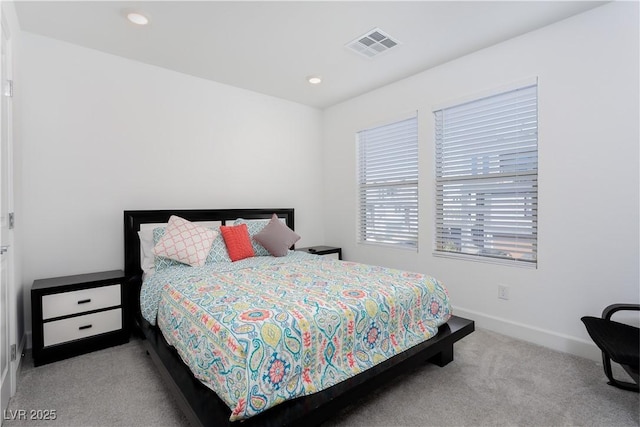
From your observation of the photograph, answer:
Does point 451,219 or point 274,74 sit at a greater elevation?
point 274,74

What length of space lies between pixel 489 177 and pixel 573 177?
0.65m

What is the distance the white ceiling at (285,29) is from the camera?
2.41 m

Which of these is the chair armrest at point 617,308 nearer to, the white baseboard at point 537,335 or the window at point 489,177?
the white baseboard at point 537,335

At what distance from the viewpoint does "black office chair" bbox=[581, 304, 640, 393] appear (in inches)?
68.6

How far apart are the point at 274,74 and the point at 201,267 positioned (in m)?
2.23

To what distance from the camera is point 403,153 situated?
3865 millimetres

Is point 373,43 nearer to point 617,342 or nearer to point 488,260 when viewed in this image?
point 488,260

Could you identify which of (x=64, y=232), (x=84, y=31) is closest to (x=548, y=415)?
(x=64, y=232)

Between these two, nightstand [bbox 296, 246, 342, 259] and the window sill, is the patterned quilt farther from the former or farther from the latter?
nightstand [bbox 296, 246, 342, 259]

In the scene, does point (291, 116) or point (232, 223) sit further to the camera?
point (291, 116)

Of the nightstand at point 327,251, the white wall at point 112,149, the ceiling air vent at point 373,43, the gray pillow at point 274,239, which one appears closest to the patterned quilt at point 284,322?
the gray pillow at point 274,239

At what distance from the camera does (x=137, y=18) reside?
253cm

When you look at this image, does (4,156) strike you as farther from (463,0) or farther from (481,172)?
(481,172)

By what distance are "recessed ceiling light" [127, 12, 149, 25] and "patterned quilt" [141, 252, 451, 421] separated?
80.0 inches
